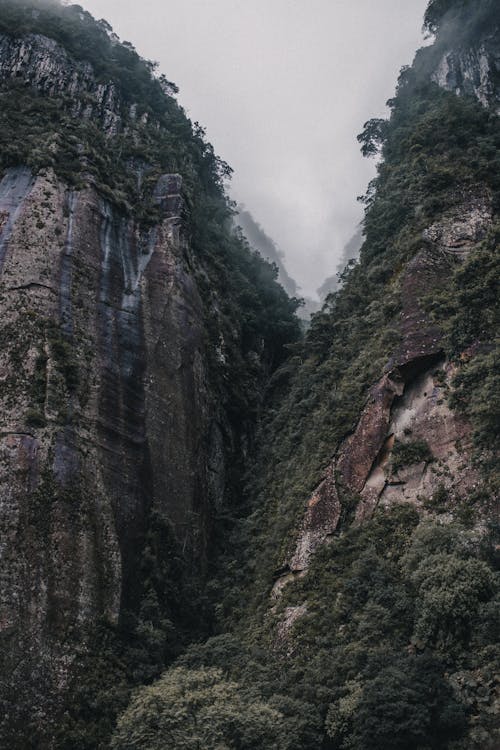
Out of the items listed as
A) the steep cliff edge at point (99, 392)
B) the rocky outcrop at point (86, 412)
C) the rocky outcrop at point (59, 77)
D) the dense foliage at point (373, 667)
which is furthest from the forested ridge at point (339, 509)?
the rocky outcrop at point (86, 412)

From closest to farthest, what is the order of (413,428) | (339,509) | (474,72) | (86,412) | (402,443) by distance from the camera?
(402,443)
(413,428)
(339,509)
(86,412)
(474,72)

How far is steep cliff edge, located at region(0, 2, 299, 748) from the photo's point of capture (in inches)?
869

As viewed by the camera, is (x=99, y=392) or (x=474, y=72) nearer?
(x=99, y=392)

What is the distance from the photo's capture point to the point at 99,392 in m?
28.2

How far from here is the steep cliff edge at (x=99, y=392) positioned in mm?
22078

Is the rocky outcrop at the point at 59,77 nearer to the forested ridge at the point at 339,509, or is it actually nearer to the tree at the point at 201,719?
the forested ridge at the point at 339,509

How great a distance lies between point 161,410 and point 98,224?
10.9 meters

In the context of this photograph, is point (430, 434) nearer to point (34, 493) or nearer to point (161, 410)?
point (161, 410)

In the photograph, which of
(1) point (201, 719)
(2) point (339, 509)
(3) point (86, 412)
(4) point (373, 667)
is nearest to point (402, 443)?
(2) point (339, 509)

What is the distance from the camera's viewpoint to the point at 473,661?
16531mm

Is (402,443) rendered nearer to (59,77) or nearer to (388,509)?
(388,509)

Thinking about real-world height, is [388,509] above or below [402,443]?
below

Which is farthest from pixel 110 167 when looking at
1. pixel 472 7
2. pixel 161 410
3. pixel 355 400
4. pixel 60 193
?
pixel 472 7

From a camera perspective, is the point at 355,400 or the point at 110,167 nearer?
the point at 355,400
